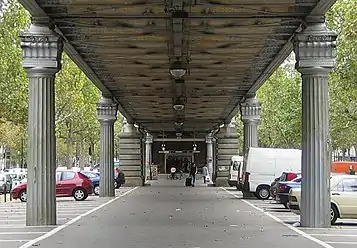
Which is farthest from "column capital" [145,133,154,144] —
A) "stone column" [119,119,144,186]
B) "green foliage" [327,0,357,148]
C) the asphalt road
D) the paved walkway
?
the paved walkway

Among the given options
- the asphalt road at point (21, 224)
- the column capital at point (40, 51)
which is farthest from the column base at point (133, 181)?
the column capital at point (40, 51)

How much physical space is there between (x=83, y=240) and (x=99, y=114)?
21.9 m

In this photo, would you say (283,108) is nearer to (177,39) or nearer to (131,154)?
(131,154)

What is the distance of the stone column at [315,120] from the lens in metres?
20.9

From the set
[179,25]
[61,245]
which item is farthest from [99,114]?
[61,245]

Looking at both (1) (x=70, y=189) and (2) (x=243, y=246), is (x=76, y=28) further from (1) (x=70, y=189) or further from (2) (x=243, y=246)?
(1) (x=70, y=189)

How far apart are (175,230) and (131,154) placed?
138 feet

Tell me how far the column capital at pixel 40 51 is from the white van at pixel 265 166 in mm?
18561

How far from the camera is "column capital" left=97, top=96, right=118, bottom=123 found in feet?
130

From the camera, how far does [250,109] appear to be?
39562mm

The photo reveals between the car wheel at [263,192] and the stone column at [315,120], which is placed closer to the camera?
the stone column at [315,120]

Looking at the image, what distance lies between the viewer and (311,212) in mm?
20906

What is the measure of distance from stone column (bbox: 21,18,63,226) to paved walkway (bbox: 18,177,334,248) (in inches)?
35.1

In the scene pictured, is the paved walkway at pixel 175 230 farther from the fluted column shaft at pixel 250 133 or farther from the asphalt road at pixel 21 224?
the fluted column shaft at pixel 250 133
